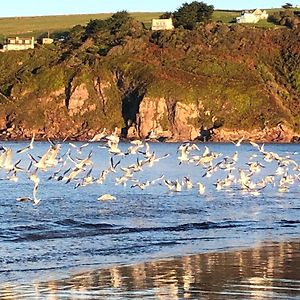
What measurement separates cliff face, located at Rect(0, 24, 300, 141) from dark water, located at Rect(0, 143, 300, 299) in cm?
11733

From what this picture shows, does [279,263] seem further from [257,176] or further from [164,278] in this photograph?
[257,176]

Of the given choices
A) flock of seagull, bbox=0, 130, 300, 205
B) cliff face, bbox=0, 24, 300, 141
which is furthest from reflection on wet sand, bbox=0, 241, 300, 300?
cliff face, bbox=0, 24, 300, 141

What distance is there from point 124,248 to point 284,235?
21.0 ft

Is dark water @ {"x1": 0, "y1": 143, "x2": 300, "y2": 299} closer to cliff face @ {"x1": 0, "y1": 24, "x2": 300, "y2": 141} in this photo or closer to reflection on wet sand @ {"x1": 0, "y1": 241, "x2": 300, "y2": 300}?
reflection on wet sand @ {"x1": 0, "y1": 241, "x2": 300, "y2": 300}

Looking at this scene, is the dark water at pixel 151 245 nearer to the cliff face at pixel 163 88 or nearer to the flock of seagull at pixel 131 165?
the flock of seagull at pixel 131 165

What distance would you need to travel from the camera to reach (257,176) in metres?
74.7

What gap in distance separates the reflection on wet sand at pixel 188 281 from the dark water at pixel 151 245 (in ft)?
0.08

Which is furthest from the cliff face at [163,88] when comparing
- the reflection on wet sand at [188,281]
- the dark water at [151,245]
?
the reflection on wet sand at [188,281]

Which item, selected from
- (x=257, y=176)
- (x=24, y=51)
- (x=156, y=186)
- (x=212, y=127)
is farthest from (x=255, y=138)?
(x=156, y=186)

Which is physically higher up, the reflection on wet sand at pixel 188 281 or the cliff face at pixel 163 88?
the cliff face at pixel 163 88

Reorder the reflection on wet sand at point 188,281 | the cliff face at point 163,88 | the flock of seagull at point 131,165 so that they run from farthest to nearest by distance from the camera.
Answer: the cliff face at point 163,88 → the flock of seagull at point 131,165 → the reflection on wet sand at point 188,281

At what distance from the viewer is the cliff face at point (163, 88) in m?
173

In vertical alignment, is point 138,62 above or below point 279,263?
above

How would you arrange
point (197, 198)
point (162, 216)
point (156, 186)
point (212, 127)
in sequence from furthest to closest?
point (212, 127)
point (156, 186)
point (197, 198)
point (162, 216)
